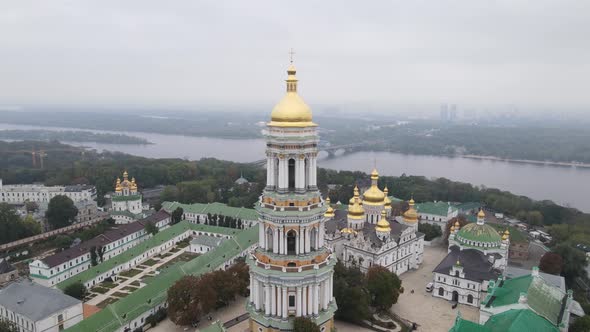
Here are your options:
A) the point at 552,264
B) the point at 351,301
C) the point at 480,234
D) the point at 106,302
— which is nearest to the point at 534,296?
the point at 351,301

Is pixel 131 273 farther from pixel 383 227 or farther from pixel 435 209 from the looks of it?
pixel 435 209

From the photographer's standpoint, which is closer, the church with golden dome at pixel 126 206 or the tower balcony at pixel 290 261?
the tower balcony at pixel 290 261

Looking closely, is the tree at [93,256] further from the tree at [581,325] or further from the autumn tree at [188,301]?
the tree at [581,325]

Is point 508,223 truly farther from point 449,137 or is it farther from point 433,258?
point 449,137

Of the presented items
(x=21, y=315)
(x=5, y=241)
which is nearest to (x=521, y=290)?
(x=21, y=315)

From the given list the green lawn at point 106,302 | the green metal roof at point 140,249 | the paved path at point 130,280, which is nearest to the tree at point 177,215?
the green metal roof at point 140,249

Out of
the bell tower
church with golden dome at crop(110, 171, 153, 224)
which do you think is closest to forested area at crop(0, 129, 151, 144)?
church with golden dome at crop(110, 171, 153, 224)
